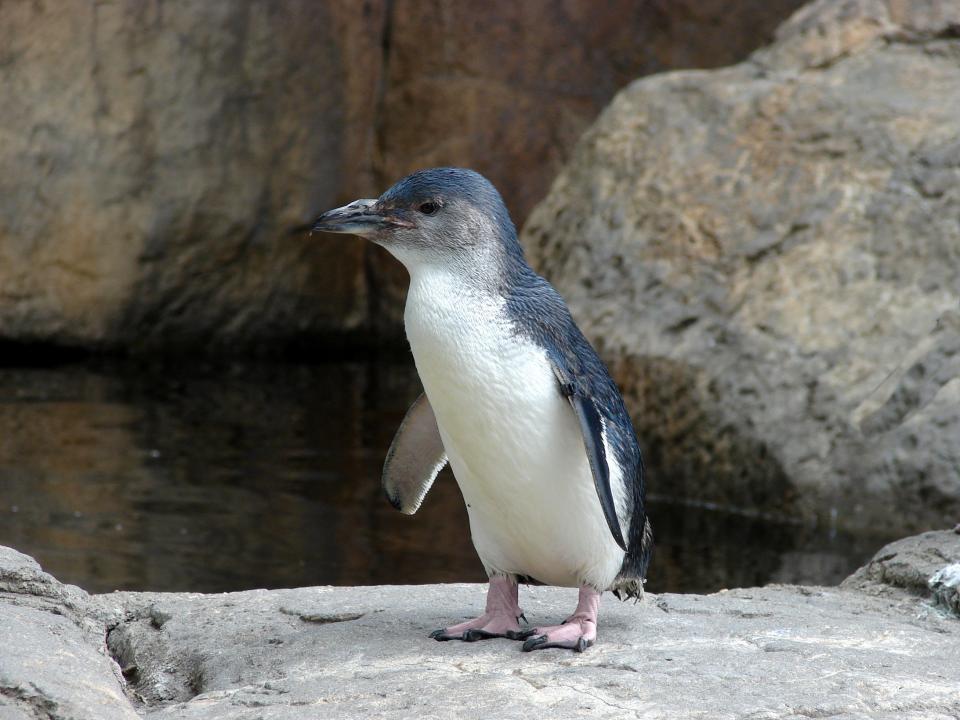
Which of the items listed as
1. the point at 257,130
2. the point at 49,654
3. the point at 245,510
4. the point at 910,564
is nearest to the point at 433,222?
the point at 49,654

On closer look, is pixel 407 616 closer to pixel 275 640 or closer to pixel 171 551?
pixel 275 640

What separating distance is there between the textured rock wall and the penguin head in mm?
6580

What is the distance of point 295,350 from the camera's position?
34.1ft

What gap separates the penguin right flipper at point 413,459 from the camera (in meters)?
3.67

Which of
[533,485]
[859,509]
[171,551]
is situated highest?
[533,485]

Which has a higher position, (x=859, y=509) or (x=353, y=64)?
(x=353, y=64)

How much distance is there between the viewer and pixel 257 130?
33.0 ft

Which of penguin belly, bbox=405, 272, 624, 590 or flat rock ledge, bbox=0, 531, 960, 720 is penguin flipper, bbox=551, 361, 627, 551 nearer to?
penguin belly, bbox=405, 272, 624, 590

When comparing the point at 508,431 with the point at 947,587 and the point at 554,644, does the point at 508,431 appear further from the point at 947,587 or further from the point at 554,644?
the point at 947,587

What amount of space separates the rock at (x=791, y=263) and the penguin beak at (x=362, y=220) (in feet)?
10.4

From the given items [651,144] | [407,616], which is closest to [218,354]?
[651,144]

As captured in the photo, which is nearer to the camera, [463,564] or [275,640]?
Result: [275,640]

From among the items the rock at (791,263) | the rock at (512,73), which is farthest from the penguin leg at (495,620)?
the rock at (512,73)

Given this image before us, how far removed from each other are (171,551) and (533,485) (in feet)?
9.19
